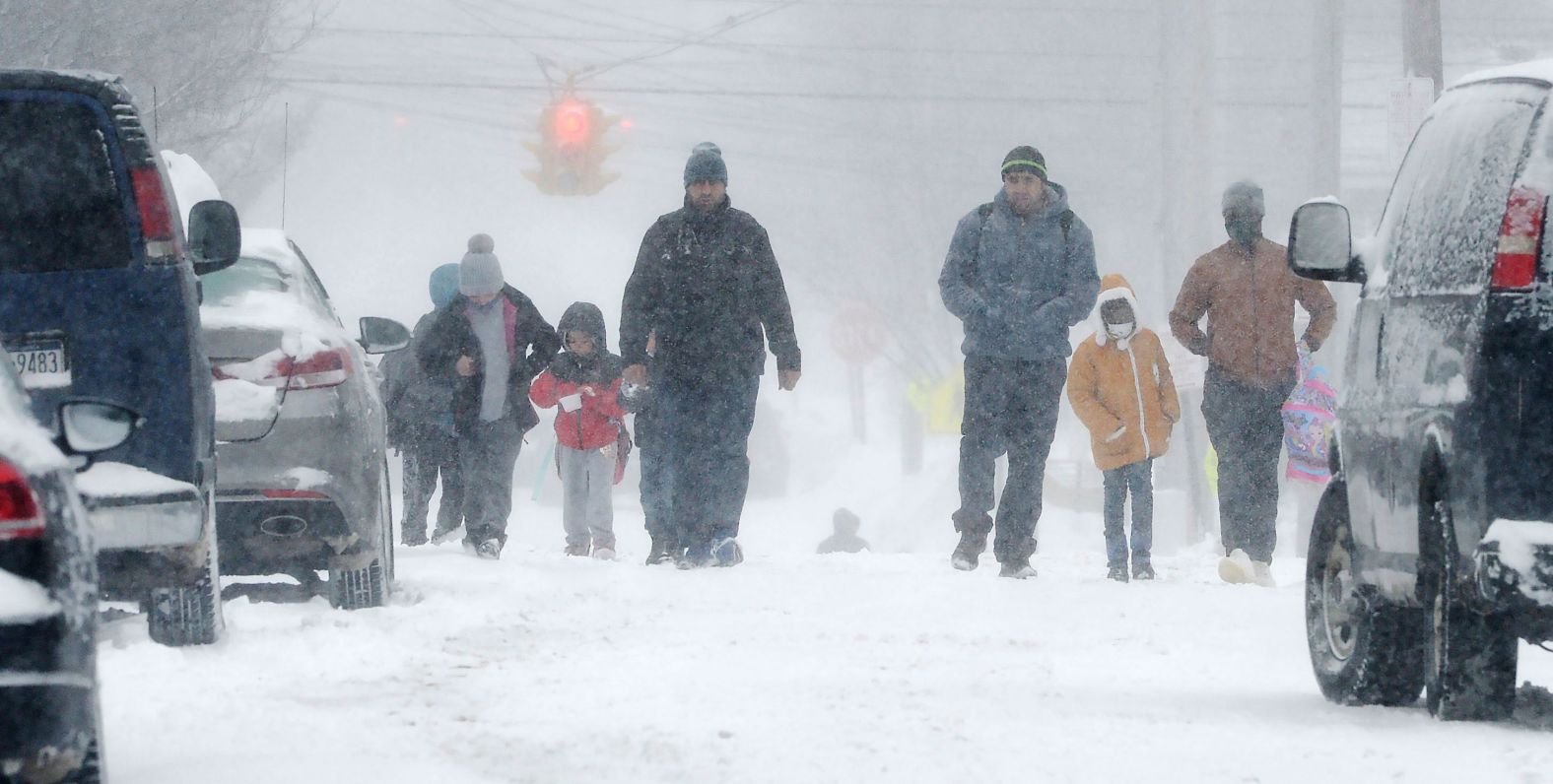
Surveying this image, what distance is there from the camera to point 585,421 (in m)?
13.2

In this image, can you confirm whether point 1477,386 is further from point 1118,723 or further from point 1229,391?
point 1229,391

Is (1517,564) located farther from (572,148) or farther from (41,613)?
(572,148)

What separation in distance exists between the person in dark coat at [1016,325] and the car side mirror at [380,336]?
2459 millimetres

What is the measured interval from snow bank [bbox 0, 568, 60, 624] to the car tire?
3.41 metres

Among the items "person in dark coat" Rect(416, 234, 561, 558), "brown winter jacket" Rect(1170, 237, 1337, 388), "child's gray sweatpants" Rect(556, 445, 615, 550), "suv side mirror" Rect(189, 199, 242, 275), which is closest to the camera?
"suv side mirror" Rect(189, 199, 242, 275)

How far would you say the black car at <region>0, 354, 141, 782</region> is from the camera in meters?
3.68

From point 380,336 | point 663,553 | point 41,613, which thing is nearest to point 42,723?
point 41,613

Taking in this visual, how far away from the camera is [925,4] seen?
155 ft

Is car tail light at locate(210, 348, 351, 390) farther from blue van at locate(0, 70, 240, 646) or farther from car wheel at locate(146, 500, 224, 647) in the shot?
blue van at locate(0, 70, 240, 646)

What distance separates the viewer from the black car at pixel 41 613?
368 centimetres

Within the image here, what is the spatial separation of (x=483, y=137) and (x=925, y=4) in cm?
2944

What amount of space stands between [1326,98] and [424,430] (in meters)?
11.6

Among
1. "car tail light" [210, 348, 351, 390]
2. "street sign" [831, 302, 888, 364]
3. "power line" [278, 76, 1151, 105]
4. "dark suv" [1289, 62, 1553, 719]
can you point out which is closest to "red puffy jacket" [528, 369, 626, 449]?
"car tail light" [210, 348, 351, 390]

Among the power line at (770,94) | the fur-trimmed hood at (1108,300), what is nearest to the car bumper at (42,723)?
the fur-trimmed hood at (1108,300)
